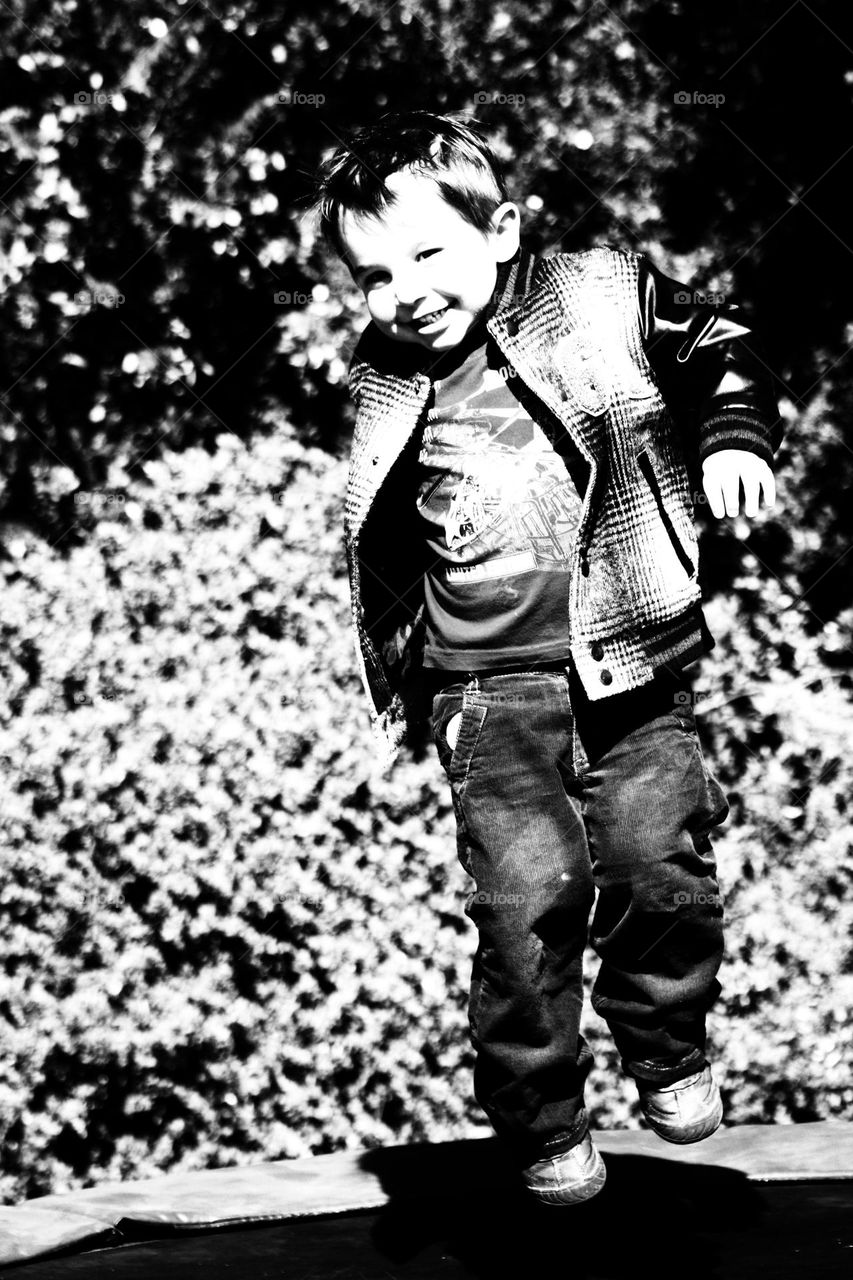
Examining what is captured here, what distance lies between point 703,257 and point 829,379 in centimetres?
42

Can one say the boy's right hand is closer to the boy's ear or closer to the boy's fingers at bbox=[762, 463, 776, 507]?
the boy's fingers at bbox=[762, 463, 776, 507]

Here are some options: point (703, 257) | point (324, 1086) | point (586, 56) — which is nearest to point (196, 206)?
point (586, 56)

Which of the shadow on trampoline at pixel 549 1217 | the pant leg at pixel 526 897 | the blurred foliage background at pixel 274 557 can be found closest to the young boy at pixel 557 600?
the pant leg at pixel 526 897

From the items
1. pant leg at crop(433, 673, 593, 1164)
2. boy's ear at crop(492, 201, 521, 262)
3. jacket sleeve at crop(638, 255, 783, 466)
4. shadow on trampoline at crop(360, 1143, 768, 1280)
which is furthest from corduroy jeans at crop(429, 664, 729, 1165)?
boy's ear at crop(492, 201, 521, 262)

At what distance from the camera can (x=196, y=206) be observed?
11.4 ft

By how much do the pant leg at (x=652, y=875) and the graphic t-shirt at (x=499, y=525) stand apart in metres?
0.16

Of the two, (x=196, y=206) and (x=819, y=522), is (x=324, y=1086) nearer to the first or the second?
(x=819, y=522)

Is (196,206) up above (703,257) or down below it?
above

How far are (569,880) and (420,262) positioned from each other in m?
1.05

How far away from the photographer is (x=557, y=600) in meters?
2.54

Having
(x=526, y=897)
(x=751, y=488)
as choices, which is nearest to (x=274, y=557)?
(x=526, y=897)

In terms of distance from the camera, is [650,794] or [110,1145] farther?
[110,1145]

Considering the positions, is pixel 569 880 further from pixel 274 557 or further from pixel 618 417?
pixel 274 557

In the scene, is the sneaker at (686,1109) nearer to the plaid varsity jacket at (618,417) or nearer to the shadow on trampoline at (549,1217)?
the shadow on trampoline at (549,1217)
